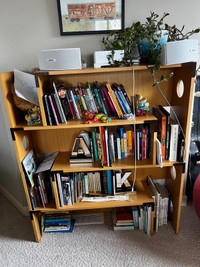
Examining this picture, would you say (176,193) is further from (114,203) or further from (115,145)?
(115,145)

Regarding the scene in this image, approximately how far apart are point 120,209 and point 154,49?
1.36 m

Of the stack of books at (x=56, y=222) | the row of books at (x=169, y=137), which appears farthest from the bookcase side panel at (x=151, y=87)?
the stack of books at (x=56, y=222)

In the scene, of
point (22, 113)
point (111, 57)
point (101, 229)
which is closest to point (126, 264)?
point (101, 229)

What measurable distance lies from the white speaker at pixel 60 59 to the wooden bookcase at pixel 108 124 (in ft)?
0.12

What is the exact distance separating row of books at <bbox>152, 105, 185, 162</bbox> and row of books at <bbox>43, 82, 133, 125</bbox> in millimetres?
237

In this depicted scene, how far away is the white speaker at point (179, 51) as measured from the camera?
3.95 feet

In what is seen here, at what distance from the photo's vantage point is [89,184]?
5.54 feet

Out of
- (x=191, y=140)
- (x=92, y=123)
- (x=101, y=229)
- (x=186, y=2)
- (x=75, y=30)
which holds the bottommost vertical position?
(x=101, y=229)

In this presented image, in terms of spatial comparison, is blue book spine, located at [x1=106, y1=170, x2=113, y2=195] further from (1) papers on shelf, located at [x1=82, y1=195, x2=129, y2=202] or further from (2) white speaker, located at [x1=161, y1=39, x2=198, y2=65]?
(2) white speaker, located at [x1=161, y1=39, x2=198, y2=65]

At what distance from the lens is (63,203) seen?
1626 mm

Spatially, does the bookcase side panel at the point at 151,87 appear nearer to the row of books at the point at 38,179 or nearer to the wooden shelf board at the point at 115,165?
the wooden shelf board at the point at 115,165

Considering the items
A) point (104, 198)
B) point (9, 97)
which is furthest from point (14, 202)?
point (9, 97)

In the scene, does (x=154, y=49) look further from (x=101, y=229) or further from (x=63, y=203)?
(x=101, y=229)

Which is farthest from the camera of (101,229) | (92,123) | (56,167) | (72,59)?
(101,229)
